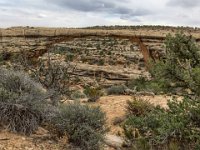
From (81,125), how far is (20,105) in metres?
1.11

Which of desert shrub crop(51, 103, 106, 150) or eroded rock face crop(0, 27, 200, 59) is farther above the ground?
eroded rock face crop(0, 27, 200, 59)

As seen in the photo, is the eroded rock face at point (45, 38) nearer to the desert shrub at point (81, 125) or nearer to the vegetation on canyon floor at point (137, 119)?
the vegetation on canyon floor at point (137, 119)

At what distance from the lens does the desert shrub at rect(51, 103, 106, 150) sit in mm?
7145

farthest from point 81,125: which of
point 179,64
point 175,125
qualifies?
point 179,64

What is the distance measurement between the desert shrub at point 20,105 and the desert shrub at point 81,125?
400mm

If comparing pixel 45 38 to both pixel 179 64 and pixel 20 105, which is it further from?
pixel 179 64

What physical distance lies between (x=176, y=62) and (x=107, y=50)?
28530mm

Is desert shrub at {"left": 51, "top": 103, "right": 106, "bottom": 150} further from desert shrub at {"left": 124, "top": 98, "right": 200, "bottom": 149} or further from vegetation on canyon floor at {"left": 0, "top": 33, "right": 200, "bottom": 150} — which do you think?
desert shrub at {"left": 124, "top": 98, "right": 200, "bottom": 149}

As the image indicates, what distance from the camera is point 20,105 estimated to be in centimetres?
717

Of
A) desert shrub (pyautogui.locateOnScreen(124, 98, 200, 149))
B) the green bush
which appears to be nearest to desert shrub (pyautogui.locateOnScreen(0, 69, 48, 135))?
desert shrub (pyautogui.locateOnScreen(124, 98, 200, 149))

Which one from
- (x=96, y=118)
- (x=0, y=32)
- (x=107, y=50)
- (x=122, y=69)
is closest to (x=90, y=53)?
(x=107, y=50)

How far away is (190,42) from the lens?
7328 millimetres

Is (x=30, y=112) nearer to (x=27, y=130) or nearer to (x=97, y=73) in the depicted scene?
(x=27, y=130)

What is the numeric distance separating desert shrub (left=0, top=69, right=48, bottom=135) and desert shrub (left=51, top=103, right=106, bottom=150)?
40cm
